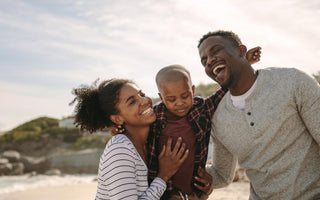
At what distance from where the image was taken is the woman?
2.36 m

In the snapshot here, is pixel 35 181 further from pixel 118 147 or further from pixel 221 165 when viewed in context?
pixel 118 147

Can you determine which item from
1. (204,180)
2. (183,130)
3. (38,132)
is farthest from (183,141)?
(38,132)

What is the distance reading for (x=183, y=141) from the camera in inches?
117

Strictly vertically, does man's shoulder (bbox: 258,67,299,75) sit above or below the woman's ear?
below

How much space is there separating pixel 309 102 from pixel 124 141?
62.3 inches

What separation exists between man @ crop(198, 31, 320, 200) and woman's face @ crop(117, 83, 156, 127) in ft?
2.31

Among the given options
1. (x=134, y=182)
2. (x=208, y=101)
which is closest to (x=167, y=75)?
(x=208, y=101)

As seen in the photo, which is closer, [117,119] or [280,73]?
[280,73]

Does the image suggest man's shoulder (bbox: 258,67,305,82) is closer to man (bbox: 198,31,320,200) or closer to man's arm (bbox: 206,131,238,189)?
man (bbox: 198,31,320,200)

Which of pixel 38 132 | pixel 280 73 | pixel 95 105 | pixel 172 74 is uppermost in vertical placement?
pixel 38 132

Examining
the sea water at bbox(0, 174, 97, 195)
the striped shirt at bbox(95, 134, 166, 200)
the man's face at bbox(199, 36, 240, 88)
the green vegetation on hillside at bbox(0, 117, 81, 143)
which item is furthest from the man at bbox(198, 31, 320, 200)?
the green vegetation on hillside at bbox(0, 117, 81, 143)

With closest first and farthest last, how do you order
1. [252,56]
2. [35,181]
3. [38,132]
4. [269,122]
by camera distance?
[269,122] → [252,56] → [35,181] → [38,132]

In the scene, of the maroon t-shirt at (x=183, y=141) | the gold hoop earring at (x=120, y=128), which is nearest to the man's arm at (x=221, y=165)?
the maroon t-shirt at (x=183, y=141)

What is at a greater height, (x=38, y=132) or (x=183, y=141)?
(x=38, y=132)
